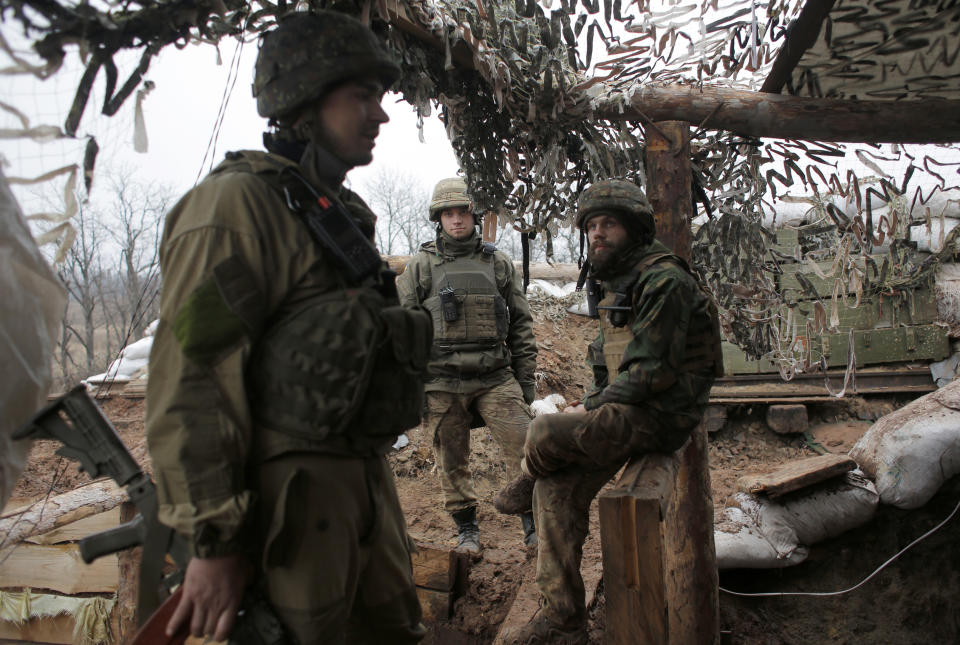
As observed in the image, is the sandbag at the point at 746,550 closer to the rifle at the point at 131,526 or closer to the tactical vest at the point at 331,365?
the tactical vest at the point at 331,365

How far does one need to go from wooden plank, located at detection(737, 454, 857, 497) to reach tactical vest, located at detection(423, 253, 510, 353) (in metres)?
2.30

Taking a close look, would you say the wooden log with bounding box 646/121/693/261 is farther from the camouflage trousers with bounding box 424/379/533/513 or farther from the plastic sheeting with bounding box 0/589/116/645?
the plastic sheeting with bounding box 0/589/116/645

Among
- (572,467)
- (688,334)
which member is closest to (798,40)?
(688,334)

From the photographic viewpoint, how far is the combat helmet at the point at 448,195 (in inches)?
166

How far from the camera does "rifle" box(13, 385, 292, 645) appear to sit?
1.37 metres

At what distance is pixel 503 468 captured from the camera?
21.6ft

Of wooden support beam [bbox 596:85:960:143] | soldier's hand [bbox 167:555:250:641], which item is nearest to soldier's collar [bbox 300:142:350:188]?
soldier's hand [bbox 167:555:250:641]

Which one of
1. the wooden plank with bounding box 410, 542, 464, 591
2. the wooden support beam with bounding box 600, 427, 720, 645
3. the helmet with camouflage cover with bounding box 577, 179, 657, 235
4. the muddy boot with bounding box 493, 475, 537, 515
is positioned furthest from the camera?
the wooden plank with bounding box 410, 542, 464, 591

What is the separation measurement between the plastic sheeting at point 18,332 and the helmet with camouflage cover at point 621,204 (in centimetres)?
207

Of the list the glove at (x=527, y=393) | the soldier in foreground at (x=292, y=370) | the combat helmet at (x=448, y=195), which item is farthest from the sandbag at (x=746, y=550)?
the soldier in foreground at (x=292, y=370)

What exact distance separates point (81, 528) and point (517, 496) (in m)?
3.50

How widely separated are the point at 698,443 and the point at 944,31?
2.33 meters

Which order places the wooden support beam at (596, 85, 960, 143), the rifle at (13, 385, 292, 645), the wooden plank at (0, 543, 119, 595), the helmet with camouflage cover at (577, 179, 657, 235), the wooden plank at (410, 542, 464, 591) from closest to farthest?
the rifle at (13, 385, 292, 645)
the helmet with camouflage cover at (577, 179, 657, 235)
the wooden support beam at (596, 85, 960, 143)
the wooden plank at (410, 542, 464, 591)
the wooden plank at (0, 543, 119, 595)

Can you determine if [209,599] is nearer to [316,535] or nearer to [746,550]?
[316,535]
